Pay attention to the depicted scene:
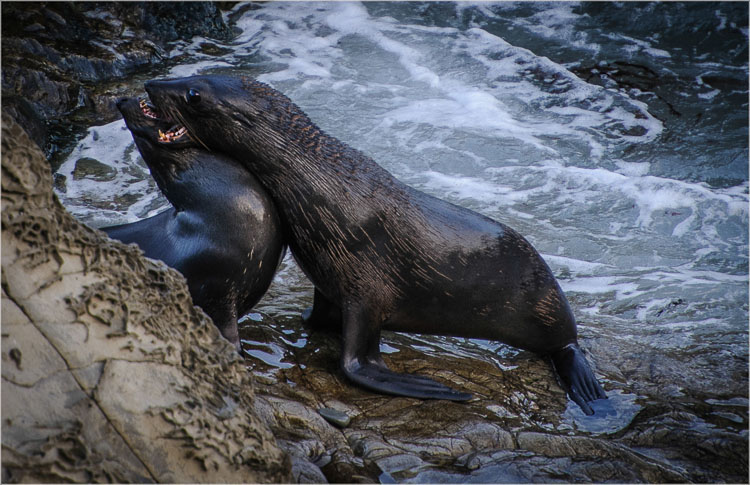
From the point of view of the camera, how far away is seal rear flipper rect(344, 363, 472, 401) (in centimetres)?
427

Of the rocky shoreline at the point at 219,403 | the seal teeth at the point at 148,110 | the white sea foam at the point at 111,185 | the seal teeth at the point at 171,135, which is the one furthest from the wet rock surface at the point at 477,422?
the white sea foam at the point at 111,185

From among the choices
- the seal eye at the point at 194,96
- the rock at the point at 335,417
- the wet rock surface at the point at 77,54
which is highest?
the seal eye at the point at 194,96

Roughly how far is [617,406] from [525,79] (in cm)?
789

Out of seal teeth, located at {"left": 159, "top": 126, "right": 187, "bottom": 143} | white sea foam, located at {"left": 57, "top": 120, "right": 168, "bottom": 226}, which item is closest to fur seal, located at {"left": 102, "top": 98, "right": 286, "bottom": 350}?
seal teeth, located at {"left": 159, "top": 126, "right": 187, "bottom": 143}

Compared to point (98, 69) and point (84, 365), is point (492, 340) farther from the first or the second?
point (98, 69)

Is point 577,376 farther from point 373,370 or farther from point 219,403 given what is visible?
point 219,403

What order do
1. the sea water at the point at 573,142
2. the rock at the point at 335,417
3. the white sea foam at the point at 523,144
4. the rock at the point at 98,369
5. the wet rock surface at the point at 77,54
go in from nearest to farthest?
the rock at the point at 98,369 < the rock at the point at 335,417 < the sea water at the point at 573,142 < the white sea foam at the point at 523,144 < the wet rock surface at the point at 77,54

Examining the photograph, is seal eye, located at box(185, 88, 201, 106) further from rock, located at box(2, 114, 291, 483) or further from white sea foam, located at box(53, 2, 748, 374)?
rock, located at box(2, 114, 291, 483)

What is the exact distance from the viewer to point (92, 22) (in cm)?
1066

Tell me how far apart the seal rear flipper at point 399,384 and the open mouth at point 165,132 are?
1.65 meters

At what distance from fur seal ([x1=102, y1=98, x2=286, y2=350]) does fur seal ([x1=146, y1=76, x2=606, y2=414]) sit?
0.11 metres

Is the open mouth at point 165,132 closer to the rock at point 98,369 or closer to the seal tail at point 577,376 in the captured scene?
the rock at point 98,369

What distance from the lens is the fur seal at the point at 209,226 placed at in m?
4.33

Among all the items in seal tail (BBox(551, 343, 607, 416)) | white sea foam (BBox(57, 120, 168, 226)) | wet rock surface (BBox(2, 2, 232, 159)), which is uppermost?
wet rock surface (BBox(2, 2, 232, 159))
